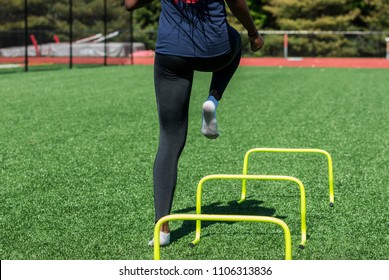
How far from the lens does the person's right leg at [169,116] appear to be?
449 cm

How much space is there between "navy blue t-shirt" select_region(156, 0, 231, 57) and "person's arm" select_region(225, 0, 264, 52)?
3.2 inches

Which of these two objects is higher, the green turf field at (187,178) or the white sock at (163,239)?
the white sock at (163,239)

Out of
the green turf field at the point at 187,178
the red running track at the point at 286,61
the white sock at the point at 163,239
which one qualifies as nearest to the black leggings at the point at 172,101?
the white sock at the point at 163,239

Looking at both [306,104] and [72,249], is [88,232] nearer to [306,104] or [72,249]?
[72,249]

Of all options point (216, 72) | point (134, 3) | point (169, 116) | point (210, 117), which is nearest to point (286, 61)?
point (216, 72)

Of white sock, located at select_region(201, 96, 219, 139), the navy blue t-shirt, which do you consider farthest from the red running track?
the navy blue t-shirt

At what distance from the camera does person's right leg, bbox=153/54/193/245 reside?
14.7 feet

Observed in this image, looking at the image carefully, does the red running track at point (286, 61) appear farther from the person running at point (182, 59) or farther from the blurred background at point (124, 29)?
the person running at point (182, 59)

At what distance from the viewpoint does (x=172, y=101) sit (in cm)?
452

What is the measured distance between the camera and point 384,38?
40.5m

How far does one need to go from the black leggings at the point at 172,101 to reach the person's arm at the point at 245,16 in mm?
97

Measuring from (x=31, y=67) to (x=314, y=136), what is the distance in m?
19.6

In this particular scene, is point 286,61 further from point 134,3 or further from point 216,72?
point 134,3

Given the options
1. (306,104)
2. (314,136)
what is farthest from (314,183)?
(306,104)
